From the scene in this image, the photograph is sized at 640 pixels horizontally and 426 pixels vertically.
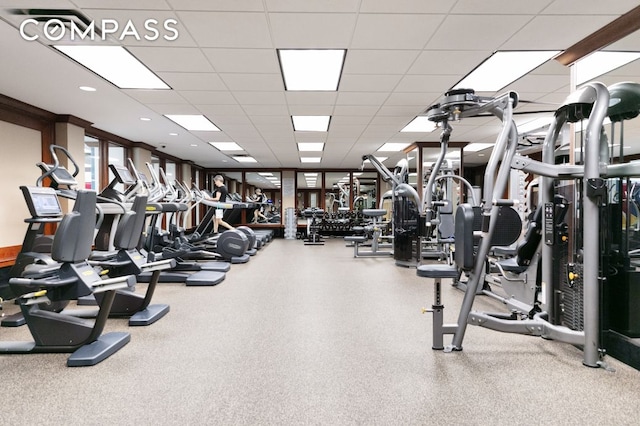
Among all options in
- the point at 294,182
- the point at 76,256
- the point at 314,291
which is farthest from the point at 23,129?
the point at 294,182

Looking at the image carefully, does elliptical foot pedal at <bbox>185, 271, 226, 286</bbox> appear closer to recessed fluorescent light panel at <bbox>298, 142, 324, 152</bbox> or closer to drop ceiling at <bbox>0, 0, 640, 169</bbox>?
drop ceiling at <bbox>0, 0, 640, 169</bbox>

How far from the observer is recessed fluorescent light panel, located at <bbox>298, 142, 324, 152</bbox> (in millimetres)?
8914

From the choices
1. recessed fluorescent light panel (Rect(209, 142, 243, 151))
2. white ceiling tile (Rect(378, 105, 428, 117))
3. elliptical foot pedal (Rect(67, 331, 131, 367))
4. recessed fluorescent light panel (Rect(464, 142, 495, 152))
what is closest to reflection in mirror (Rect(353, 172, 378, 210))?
recessed fluorescent light panel (Rect(464, 142, 495, 152))

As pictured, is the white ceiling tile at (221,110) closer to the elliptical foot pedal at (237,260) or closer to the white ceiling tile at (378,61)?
the white ceiling tile at (378,61)

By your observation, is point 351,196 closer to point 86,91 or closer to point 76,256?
point 86,91

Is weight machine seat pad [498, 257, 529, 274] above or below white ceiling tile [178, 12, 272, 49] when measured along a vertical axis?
below

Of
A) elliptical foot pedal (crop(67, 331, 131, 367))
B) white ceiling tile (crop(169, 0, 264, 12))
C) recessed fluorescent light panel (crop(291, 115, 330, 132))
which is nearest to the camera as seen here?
elliptical foot pedal (crop(67, 331, 131, 367))

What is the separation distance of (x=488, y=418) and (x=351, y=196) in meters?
12.4

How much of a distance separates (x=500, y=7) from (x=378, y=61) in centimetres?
131

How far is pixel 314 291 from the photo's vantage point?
477cm

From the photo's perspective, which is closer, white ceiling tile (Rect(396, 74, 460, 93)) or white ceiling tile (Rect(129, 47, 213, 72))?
white ceiling tile (Rect(129, 47, 213, 72))

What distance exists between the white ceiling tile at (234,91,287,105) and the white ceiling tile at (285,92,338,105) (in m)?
0.12

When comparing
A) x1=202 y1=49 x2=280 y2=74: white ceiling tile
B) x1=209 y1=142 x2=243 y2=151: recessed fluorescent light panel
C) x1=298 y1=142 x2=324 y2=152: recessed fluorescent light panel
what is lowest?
x1=202 y1=49 x2=280 y2=74: white ceiling tile

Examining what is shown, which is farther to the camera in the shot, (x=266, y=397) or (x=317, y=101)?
(x=317, y=101)
